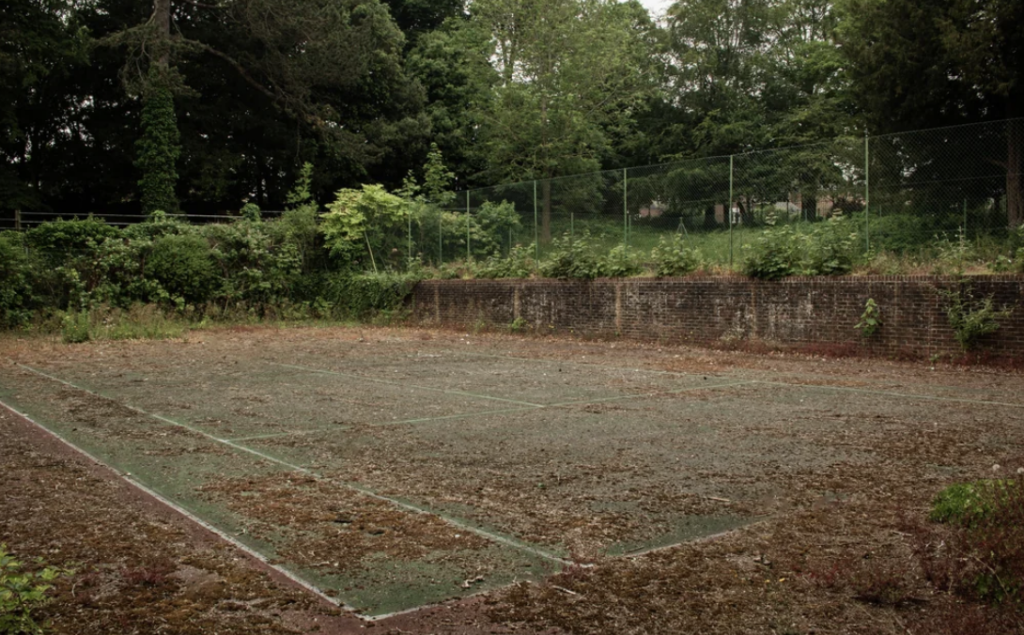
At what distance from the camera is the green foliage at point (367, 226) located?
825 inches

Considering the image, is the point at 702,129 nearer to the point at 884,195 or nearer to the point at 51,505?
the point at 884,195

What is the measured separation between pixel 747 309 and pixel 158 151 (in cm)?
2335

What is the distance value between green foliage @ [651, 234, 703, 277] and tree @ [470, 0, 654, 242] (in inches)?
730

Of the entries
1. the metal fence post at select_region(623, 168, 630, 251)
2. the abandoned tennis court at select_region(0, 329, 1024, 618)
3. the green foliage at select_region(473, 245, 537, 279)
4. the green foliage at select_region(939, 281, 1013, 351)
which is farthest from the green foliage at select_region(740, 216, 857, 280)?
the green foliage at select_region(473, 245, 537, 279)

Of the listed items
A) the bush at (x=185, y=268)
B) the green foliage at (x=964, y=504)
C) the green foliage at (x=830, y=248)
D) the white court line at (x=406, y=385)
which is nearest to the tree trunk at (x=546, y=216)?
the green foliage at (x=830, y=248)

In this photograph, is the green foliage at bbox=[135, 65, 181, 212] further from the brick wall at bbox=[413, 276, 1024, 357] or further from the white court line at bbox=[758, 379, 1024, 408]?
the white court line at bbox=[758, 379, 1024, 408]

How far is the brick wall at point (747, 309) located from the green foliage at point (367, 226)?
3.62 m

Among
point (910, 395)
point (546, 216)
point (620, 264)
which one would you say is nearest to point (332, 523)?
point (910, 395)

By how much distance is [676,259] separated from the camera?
46.4 ft

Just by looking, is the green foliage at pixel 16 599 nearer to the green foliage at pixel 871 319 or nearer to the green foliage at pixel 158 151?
the green foliage at pixel 871 319

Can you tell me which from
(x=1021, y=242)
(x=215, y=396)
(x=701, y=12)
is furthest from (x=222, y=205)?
(x=1021, y=242)

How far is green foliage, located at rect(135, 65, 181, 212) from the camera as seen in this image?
28.4 m

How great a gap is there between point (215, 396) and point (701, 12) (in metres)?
34.1

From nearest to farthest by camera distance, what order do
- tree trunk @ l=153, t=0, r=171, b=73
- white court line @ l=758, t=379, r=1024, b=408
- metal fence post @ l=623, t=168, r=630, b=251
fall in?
white court line @ l=758, t=379, r=1024, b=408 < metal fence post @ l=623, t=168, r=630, b=251 < tree trunk @ l=153, t=0, r=171, b=73
